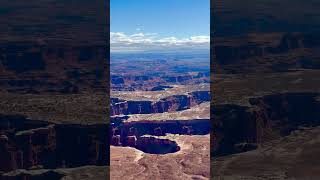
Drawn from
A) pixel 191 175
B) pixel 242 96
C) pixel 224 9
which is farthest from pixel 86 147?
pixel 191 175

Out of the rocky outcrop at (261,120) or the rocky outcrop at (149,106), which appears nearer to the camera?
the rocky outcrop at (261,120)

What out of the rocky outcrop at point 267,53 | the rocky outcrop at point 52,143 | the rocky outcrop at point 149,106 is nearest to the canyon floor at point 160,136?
the rocky outcrop at point 149,106

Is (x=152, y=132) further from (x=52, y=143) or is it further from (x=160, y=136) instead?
(x=52, y=143)

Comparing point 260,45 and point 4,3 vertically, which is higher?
point 4,3

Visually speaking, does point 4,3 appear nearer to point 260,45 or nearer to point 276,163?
point 260,45

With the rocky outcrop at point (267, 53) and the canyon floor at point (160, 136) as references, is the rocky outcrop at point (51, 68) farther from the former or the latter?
the canyon floor at point (160, 136)

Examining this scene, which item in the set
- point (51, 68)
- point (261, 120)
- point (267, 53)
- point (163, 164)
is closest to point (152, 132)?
point (163, 164)
